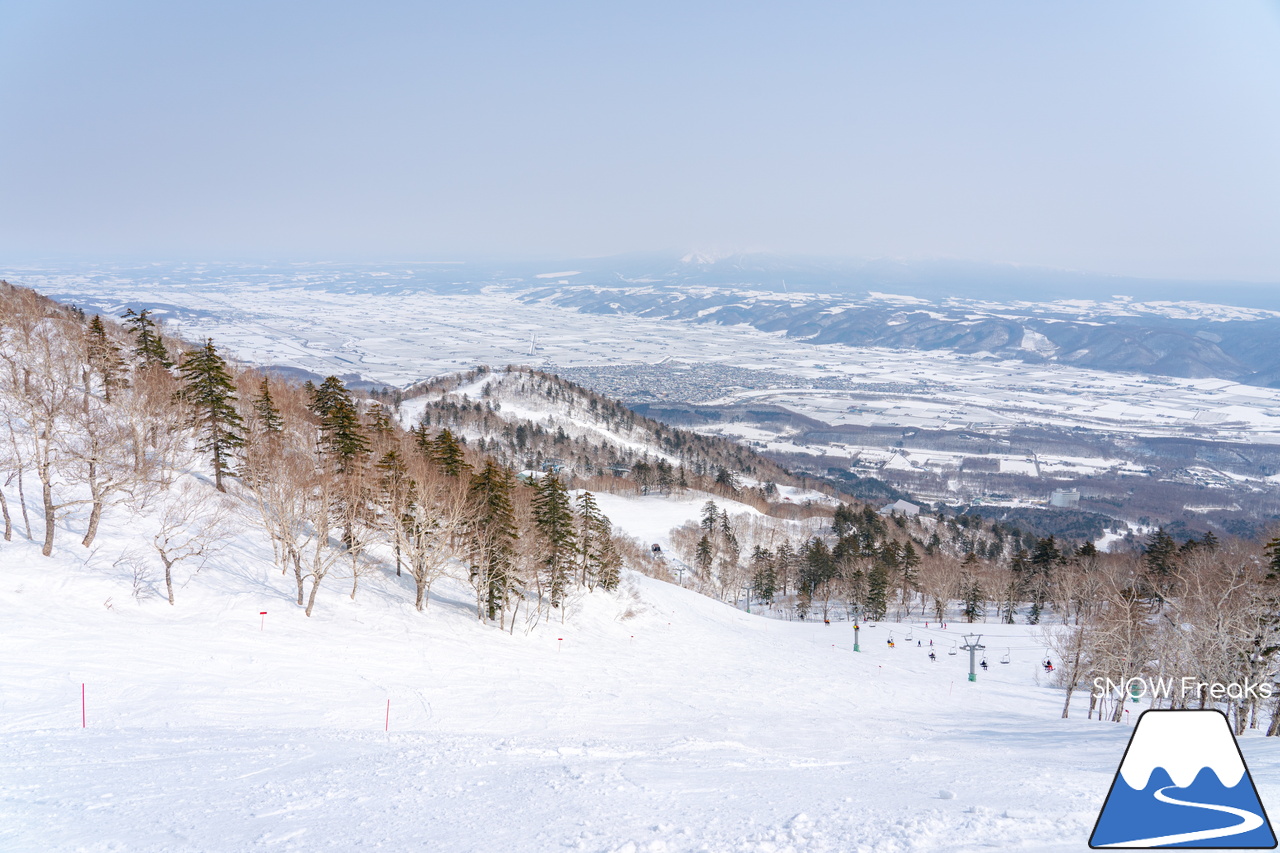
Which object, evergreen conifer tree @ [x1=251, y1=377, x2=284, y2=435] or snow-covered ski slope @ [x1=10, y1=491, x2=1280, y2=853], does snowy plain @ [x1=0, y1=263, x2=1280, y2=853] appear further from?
evergreen conifer tree @ [x1=251, y1=377, x2=284, y2=435]

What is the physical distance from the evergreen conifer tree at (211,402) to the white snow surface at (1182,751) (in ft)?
138

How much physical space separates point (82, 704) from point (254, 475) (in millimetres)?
15238

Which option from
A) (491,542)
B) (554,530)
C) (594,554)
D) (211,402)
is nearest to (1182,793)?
(491,542)

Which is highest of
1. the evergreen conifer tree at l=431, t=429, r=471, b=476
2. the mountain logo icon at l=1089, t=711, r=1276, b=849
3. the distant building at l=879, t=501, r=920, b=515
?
the mountain logo icon at l=1089, t=711, r=1276, b=849

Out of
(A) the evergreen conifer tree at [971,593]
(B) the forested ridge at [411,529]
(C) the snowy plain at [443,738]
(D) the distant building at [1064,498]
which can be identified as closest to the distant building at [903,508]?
(D) the distant building at [1064,498]

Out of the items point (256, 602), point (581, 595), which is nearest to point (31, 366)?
point (256, 602)

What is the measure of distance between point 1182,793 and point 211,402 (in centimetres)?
4363

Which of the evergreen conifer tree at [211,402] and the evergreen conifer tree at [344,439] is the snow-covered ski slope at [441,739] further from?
the evergreen conifer tree at [211,402]

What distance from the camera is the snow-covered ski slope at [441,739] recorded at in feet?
31.3

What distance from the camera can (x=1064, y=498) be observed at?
17012 cm

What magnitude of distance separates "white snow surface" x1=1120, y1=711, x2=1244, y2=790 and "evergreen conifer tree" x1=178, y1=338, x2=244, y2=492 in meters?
42.0

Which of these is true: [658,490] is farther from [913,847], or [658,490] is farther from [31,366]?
[913,847]

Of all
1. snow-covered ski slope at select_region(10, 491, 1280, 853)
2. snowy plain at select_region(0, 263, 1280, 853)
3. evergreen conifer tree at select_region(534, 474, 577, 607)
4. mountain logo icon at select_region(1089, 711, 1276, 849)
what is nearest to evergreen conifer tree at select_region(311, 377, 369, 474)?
snowy plain at select_region(0, 263, 1280, 853)

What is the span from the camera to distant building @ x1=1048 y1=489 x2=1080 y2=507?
6594 inches
